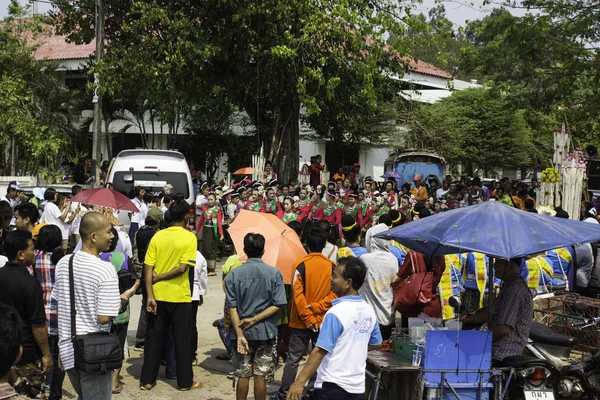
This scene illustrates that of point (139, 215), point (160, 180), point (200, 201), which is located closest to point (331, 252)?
point (139, 215)

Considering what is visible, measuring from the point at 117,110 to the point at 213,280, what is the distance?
1726 cm

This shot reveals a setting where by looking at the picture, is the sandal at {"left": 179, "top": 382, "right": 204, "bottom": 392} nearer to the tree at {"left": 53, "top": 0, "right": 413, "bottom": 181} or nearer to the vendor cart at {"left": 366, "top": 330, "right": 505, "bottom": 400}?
the vendor cart at {"left": 366, "top": 330, "right": 505, "bottom": 400}

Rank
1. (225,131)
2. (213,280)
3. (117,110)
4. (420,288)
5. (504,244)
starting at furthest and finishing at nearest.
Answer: (225,131) → (117,110) → (213,280) → (420,288) → (504,244)

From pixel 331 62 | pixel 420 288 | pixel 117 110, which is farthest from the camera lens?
pixel 117 110

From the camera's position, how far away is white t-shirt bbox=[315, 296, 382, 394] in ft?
15.9

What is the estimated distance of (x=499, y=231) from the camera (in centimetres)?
568

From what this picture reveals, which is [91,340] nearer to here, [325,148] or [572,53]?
[572,53]

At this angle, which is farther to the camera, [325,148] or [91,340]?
[325,148]

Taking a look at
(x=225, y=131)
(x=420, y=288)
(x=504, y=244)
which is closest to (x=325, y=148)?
(x=225, y=131)

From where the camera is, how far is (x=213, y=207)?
15500 millimetres

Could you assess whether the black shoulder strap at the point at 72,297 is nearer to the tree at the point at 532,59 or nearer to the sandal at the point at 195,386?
the sandal at the point at 195,386

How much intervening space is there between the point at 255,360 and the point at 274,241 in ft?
5.30

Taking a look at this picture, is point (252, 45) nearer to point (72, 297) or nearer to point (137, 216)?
point (137, 216)

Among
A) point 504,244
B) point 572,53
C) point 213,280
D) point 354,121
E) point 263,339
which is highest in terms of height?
point 572,53
